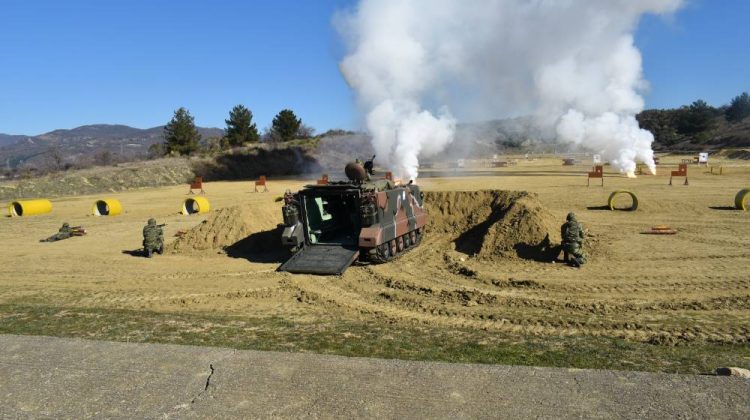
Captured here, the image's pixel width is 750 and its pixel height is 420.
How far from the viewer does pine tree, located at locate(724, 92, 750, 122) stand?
4385 inches

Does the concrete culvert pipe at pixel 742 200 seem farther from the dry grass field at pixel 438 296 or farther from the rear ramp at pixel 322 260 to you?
the rear ramp at pixel 322 260

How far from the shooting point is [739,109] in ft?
367

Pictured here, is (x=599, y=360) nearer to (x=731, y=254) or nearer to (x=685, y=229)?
(x=731, y=254)

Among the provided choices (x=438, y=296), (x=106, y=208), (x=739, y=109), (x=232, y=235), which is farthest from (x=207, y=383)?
(x=739, y=109)

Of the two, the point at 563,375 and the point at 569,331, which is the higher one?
the point at 563,375

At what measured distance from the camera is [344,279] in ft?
47.2

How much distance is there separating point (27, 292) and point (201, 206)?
55.3ft

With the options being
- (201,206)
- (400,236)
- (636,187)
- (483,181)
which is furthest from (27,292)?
(483,181)

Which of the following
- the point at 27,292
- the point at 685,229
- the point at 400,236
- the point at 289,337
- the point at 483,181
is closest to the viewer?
the point at 289,337

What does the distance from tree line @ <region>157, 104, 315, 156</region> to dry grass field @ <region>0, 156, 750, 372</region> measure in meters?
49.2

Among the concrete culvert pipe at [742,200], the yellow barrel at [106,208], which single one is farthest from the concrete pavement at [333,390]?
the yellow barrel at [106,208]

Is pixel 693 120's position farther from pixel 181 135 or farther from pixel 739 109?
pixel 181 135

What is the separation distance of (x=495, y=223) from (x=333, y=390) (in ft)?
41.3

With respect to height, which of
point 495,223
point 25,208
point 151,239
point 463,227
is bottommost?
point 463,227
